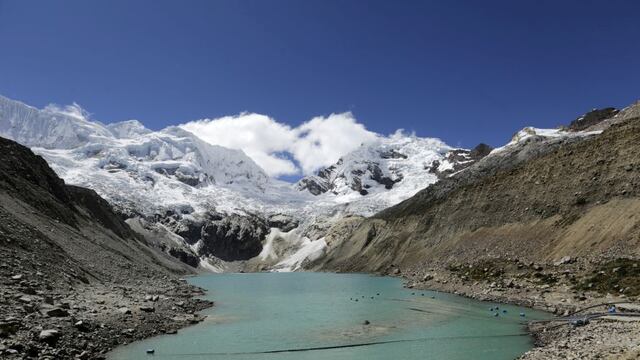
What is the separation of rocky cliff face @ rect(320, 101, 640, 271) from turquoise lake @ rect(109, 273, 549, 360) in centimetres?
2156

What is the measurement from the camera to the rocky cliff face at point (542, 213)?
220 ft

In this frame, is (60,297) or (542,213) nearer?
(60,297)

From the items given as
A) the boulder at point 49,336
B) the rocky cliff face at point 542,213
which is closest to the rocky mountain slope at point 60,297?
the boulder at point 49,336

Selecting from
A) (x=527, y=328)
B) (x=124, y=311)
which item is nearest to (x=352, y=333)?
(x=527, y=328)

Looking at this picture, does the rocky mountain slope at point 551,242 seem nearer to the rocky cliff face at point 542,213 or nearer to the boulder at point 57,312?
the rocky cliff face at point 542,213

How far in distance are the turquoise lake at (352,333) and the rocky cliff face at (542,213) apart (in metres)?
21.6

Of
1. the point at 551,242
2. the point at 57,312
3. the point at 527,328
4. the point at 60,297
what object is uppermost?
the point at 551,242

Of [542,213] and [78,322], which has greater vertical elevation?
[542,213]

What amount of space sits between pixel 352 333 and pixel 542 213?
59075 millimetres

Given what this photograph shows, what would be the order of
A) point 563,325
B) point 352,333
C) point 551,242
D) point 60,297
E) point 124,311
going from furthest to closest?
point 551,242 → point 352,333 → point 563,325 → point 124,311 → point 60,297

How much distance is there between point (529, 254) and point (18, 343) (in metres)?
67.6

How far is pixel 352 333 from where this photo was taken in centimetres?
3869

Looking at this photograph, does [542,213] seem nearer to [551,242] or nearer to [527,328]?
[551,242]

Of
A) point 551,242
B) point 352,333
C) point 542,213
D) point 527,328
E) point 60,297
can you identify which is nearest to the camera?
point 60,297
